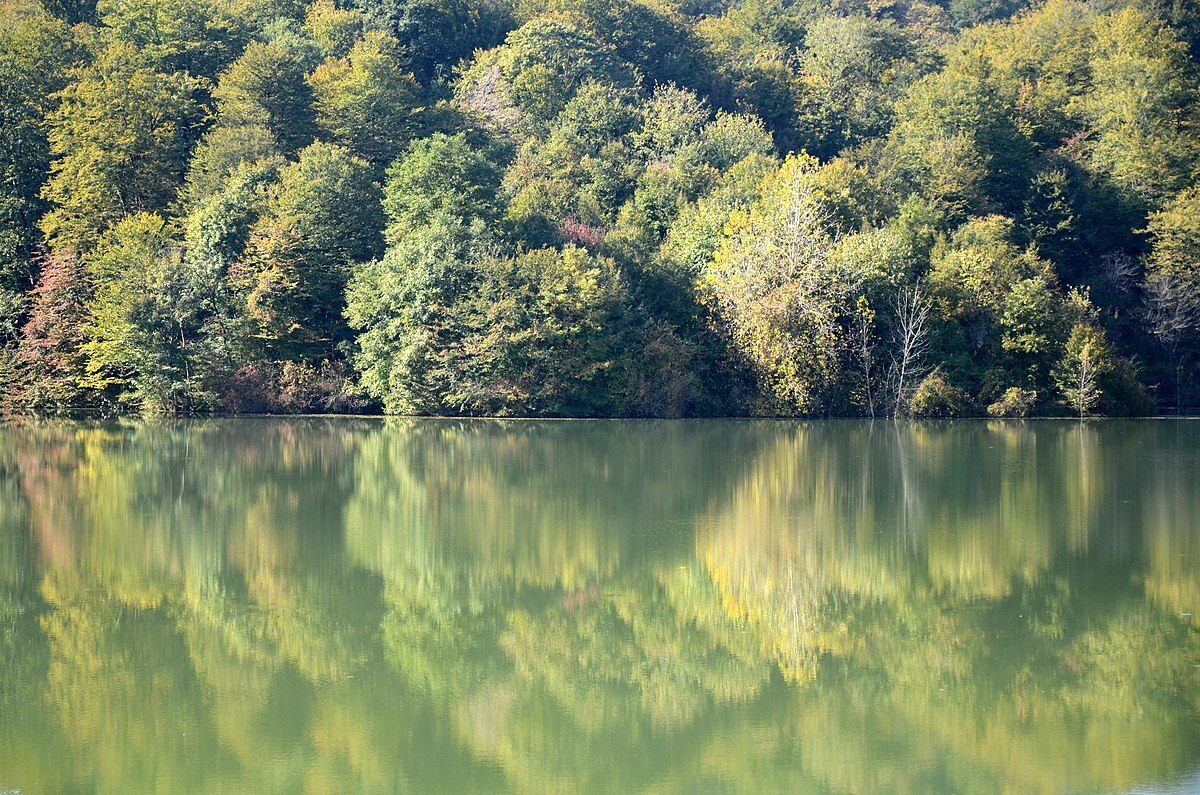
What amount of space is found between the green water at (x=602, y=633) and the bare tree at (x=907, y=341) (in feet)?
58.0

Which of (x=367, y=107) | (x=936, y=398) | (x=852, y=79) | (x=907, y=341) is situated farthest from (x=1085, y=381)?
(x=367, y=107)

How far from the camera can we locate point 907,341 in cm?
4216

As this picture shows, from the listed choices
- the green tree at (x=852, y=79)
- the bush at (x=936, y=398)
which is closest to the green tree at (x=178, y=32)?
the green tree at (x=852, y=79)

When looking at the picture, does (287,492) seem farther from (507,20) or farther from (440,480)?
(507,20)

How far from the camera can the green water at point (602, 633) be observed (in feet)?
31.1

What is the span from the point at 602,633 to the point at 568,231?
34940 millimetres

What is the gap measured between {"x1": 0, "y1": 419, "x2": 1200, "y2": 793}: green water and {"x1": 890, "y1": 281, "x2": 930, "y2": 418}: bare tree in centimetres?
1769

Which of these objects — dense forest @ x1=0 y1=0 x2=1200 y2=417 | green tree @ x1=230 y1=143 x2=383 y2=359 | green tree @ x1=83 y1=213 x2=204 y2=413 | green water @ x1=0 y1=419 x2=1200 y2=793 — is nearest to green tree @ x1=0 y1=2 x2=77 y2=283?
dense forest @ x1=0 y1=0 x2=1200 y2=417

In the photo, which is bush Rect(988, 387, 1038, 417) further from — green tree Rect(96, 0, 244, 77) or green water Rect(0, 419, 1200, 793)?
green tree Rect(96, 0, 244, 77)

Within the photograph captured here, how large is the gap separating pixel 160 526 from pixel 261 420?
22776mm

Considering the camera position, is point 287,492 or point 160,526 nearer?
point 160,526

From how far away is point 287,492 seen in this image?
74.3 ft

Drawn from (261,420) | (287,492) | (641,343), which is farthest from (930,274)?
(287,492)

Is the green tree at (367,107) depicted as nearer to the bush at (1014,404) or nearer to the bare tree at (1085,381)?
the bush at (1014,404)
